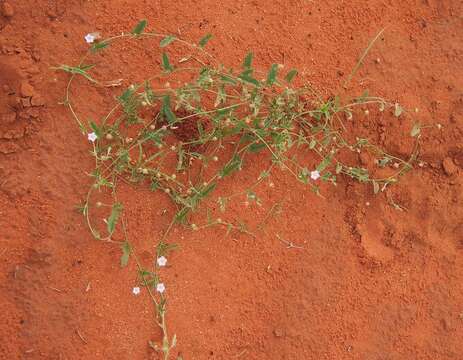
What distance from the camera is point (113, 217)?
264cm

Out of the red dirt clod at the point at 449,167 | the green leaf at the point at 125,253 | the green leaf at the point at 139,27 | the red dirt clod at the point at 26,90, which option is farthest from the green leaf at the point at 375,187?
the red dirt clod at the point at 26,90

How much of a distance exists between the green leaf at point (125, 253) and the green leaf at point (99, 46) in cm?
97

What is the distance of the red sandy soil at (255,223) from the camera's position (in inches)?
110

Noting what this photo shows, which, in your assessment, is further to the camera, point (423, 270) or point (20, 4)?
point (423, 270)

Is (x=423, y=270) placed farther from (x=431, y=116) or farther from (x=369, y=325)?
(x=431, y=116)

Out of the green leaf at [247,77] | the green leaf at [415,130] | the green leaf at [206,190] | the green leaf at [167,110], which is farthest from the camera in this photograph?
the green leaf at [415,130]

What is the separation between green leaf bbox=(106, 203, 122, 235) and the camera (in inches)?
104

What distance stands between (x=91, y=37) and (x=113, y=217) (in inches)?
34.3

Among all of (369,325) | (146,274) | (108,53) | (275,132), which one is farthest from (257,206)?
(108,53)

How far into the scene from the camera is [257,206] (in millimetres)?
2957

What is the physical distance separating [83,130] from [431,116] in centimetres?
191

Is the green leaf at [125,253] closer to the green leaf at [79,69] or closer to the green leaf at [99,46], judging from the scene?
the green leaf at [79,69]

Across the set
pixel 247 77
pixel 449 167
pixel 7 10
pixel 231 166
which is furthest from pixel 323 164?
pixel 7 10

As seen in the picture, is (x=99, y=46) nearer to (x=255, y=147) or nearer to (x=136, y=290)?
(x=255, y=147)
